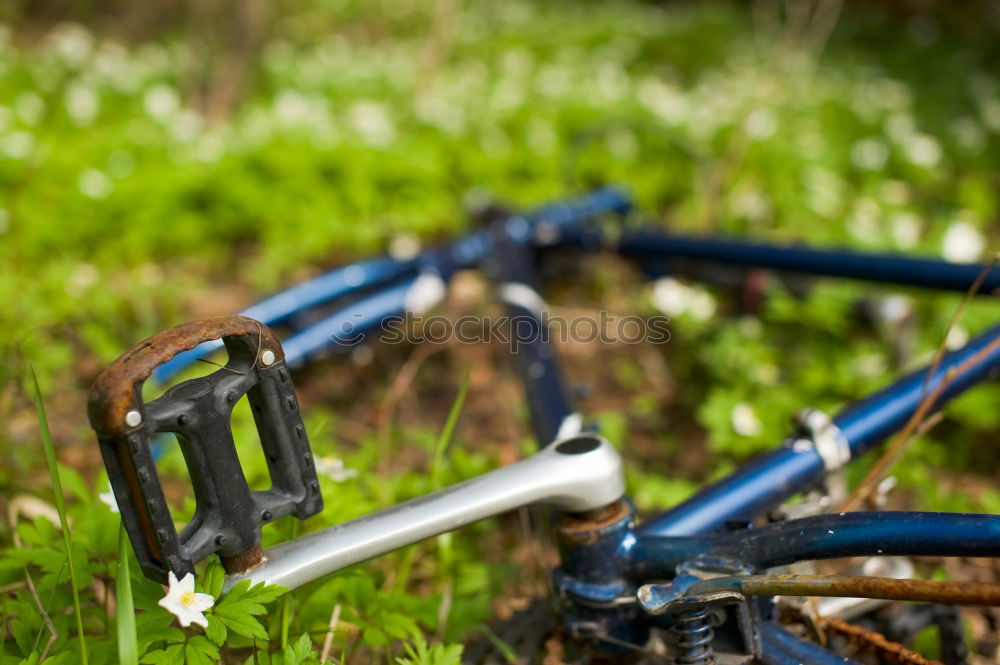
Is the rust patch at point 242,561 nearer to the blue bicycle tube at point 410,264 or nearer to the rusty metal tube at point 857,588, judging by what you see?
the rusty metal tube at point 857,588

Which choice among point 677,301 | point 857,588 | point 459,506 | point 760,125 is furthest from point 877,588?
point 760,125

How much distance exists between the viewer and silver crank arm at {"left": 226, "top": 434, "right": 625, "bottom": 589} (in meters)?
0.86

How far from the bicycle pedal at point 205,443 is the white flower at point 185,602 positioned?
0.01 m

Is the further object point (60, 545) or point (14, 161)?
point (14, 161)

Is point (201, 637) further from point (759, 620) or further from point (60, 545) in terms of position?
point (759, 620)

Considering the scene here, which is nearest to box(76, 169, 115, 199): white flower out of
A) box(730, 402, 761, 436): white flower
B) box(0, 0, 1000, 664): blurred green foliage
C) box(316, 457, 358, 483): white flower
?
box(0, 0, 1000, 664): blurred green foliage

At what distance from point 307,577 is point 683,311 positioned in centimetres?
175

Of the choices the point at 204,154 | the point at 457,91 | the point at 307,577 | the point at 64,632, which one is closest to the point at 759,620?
the point at 307,577

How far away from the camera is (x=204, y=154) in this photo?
132 inches

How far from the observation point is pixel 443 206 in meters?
3.40

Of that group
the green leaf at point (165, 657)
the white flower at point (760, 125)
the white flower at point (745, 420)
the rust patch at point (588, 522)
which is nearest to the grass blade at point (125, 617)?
the green leaf at point (165, 657)

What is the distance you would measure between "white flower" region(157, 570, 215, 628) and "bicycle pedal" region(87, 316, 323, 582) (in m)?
0.01

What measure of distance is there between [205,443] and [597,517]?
495 mm

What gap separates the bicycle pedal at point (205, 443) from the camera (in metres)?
0.70
